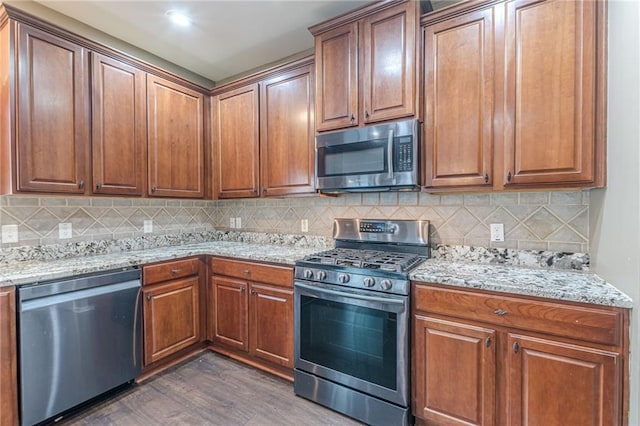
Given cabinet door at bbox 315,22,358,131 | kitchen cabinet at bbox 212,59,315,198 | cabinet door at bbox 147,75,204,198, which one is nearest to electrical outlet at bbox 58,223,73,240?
cabinet door at bbox 147,75,204,198

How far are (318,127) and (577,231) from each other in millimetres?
1837

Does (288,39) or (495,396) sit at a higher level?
(288,39)

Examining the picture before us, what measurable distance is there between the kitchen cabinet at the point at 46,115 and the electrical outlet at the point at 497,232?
2.94 m

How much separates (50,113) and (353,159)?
6.90 feet

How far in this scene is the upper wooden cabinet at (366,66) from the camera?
6.47ft

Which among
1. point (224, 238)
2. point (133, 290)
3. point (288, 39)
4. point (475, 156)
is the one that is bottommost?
point (133, 290)

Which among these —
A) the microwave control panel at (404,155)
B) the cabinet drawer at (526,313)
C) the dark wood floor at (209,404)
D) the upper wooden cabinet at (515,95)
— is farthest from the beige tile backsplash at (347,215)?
the dark wood floor at (209,404)

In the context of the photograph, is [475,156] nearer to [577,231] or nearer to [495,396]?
[577,231]

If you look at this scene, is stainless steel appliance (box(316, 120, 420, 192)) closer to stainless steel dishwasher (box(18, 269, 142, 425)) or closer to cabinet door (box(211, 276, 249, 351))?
cabinet door (box(211, 276, 249, 351))

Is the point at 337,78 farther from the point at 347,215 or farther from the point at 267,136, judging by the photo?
the point at 347,215

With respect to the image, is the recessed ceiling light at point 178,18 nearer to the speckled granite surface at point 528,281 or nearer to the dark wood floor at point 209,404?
the speckled granite surface at point 528,281

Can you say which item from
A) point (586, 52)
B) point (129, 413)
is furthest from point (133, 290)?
point (586, 52)

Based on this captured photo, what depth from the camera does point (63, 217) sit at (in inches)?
92.6

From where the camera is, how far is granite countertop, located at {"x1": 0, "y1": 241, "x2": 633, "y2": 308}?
1.36 meters
